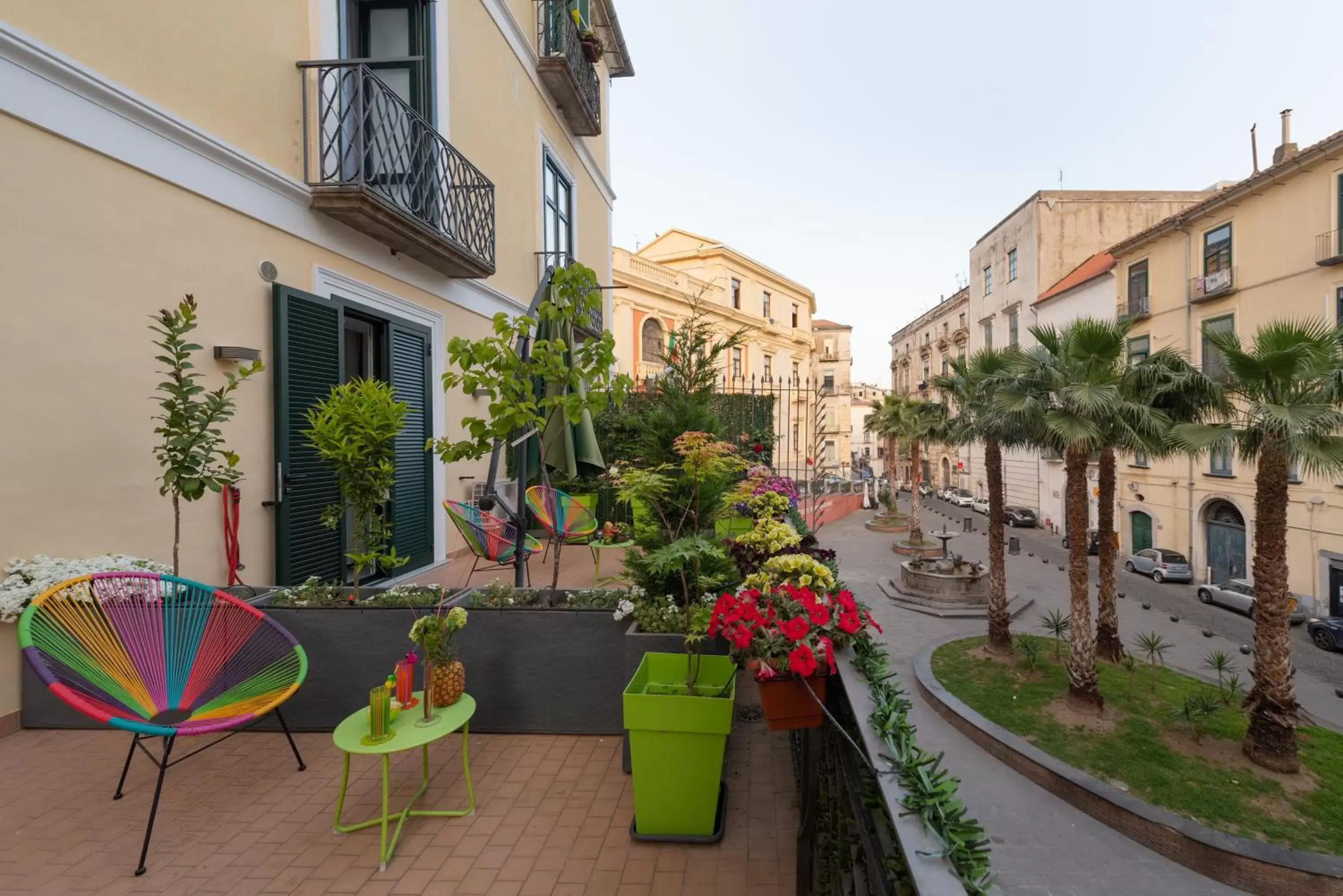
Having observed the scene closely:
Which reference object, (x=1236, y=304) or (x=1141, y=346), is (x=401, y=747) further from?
(x=1141, y=346)

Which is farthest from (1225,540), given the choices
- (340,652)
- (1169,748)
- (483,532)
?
(340,652)

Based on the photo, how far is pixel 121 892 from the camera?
93.8 inches

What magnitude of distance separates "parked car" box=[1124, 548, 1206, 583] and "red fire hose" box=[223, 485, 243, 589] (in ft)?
83.4

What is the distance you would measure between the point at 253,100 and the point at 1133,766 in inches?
439

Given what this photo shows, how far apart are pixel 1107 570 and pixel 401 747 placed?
407 inches

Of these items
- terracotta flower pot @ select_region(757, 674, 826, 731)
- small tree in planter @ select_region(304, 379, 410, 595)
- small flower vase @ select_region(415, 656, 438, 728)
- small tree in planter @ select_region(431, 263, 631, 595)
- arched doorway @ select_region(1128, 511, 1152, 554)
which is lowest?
arched doorway @ select_region(1128, 511, 1152, 554)

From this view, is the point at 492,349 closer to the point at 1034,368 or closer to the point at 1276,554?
the point at 1034,368

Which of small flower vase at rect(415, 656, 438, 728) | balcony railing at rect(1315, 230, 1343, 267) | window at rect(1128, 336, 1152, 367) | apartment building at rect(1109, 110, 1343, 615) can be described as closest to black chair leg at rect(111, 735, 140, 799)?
small flower vase at rect(415, 656, 438, 728)

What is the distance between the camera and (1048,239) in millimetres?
30234

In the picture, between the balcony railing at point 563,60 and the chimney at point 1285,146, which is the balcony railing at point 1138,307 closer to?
the chimney at point 1285,146

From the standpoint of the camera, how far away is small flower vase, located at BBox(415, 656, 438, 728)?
111 inches

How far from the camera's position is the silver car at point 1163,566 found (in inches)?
799

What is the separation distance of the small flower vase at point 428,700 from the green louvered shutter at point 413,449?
368 cm

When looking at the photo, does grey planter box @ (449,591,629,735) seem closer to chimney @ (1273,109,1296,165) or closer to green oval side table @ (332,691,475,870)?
green oval side table @ (332,691,475,870)
